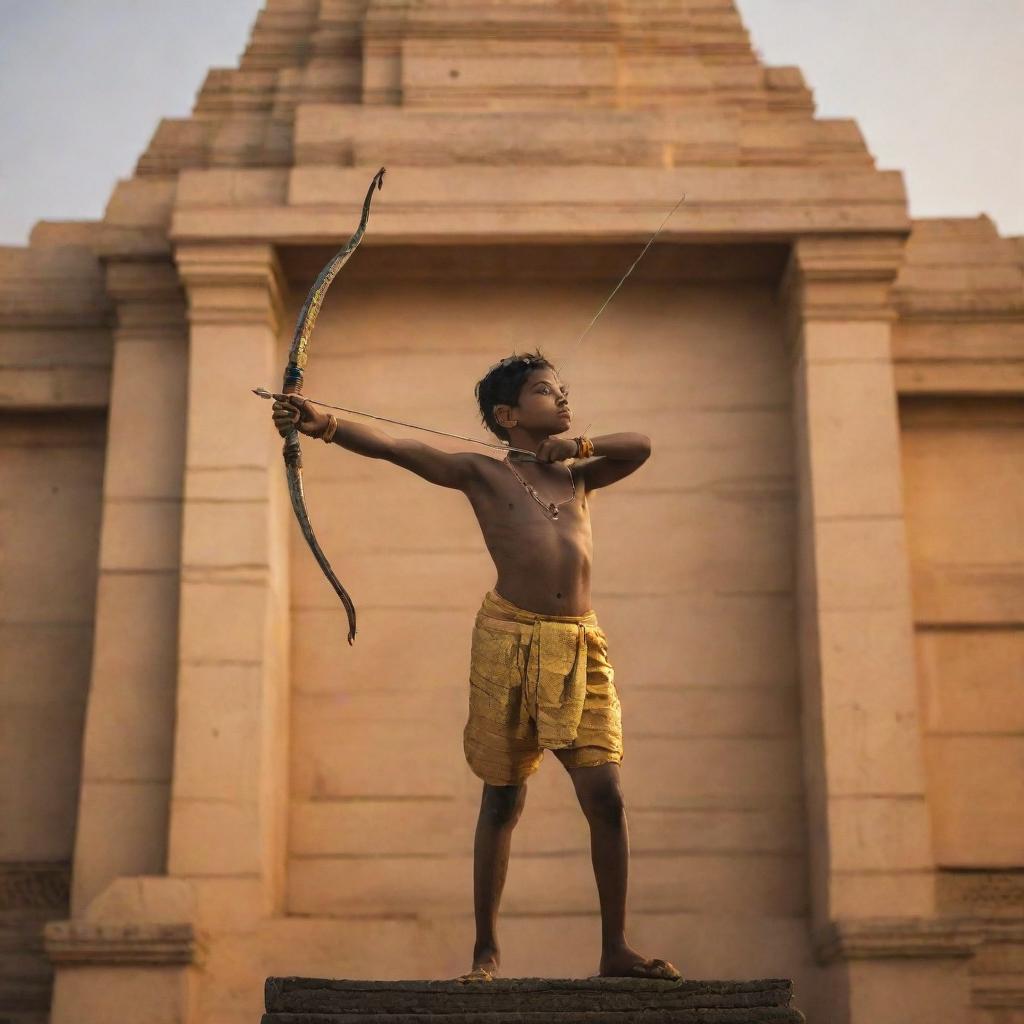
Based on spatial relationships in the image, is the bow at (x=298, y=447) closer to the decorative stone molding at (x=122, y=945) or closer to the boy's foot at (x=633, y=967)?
the boy's foot at (x=633, y=967)

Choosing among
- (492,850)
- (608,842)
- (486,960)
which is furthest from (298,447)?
(486,960)

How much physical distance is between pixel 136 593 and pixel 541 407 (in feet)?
15.7

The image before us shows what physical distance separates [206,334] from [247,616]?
1927 mm

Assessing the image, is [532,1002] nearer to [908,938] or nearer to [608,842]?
[608,842]

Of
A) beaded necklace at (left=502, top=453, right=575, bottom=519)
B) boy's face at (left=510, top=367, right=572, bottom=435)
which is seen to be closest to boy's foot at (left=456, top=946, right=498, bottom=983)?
beaded necklace at (left=502, top=453, right=575, bottom=519)

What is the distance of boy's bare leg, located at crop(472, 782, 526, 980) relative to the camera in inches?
304

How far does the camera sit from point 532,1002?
22.9 feet

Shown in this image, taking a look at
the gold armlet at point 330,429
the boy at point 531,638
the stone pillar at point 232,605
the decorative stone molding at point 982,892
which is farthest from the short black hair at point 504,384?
the decorative stone molding at point 982,892

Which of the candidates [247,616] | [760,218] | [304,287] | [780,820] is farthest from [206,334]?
[780,820]

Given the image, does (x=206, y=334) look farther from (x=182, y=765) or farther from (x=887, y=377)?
(x=887, y=377)

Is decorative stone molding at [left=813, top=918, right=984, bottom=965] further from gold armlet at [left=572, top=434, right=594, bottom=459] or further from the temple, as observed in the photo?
gold armlet at [left=572, top=434, right=594, bottom=459]

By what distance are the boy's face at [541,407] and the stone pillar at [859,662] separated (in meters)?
4.04

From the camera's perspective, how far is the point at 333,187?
12.5 m

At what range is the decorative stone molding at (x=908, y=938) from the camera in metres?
10.6
